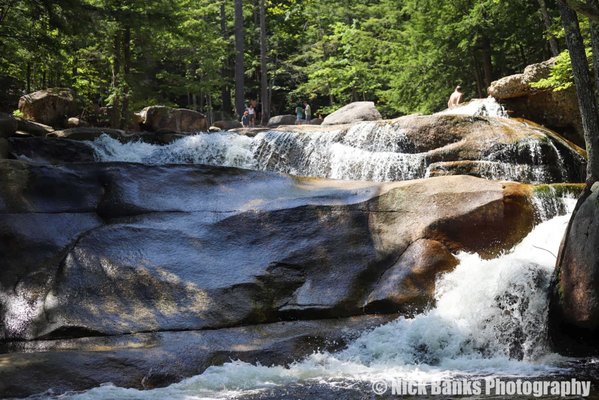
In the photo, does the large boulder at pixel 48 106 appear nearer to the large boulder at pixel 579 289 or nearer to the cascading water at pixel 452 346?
the cascading water at pixel 452 346

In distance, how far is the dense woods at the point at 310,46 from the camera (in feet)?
53.2

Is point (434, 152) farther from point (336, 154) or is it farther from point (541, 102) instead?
point (541, 102)

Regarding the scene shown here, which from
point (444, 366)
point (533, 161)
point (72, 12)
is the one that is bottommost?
point (444, 366)

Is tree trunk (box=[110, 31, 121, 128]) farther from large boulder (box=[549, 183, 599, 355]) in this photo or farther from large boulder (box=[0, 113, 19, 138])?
large boulder (box=[549, 183, 599, 355])

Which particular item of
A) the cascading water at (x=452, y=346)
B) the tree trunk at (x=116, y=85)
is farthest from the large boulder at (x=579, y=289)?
the tree trunk at (x=116, y=85)

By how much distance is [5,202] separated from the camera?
9.72 metres

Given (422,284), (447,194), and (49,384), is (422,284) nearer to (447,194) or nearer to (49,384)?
(447,194)

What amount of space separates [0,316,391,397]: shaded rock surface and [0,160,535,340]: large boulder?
0.22 metres

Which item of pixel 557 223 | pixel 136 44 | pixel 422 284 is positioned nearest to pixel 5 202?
pixel 422 284

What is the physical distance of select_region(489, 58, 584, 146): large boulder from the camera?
1678cm

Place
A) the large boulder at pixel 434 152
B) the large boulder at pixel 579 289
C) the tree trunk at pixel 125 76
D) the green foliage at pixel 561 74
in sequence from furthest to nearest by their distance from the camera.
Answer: the tree trunk at pixel 125 76 → the green foliage at pixel 561 74 → the large boulder at pixel 434 152 → the large boulder at pixel 579 289

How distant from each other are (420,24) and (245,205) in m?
15.6

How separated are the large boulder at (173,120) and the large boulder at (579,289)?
14006 millimetres

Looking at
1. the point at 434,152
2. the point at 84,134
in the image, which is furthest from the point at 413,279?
the point at 84,134
